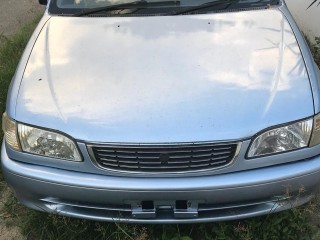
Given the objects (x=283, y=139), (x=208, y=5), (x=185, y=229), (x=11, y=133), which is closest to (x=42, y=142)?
(x=11, y=133)

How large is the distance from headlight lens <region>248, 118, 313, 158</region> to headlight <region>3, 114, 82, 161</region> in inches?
34.1

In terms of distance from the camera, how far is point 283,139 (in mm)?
2232

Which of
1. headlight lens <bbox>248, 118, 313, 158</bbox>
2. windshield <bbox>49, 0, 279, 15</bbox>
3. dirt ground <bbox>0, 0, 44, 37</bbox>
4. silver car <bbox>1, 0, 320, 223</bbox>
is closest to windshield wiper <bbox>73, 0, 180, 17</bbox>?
windshield <bbox>49, 0, 279, 15</bbox>

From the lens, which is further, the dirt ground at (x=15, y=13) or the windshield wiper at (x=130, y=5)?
the dirt ground at (x=15, y=13)

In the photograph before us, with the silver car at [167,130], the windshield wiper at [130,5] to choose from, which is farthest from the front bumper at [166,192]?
the windshield wiper at [130,5]

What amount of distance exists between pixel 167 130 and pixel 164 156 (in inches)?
4.8

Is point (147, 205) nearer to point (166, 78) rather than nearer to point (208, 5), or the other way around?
point (166, 78)

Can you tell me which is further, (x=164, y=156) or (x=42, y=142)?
(x=42, y=142)

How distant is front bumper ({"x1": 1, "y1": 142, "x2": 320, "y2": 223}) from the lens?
2184 mm

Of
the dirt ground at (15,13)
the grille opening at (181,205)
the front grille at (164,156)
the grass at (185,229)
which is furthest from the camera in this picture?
the dirt ground at (15,13)

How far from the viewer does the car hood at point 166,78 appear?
7.21ft

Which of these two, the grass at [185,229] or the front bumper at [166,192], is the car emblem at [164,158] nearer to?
the front bumper at [166,192]

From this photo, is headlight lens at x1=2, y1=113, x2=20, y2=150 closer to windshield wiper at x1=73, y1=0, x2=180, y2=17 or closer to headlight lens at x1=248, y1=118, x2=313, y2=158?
windshield wiper at x1=73, y1=0, x2=180, y2=17

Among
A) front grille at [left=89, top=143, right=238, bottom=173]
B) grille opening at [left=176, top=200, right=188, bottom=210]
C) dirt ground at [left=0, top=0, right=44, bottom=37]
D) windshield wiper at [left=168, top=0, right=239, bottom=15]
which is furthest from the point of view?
dirt ground at [left=0, top=0, right=44, bottom=37]
